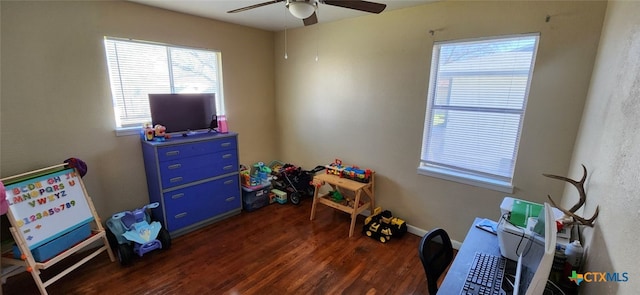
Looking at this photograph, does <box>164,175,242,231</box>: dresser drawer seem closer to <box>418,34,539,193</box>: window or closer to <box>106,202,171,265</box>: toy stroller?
<box>106,202,171,265</box>: toy stroller

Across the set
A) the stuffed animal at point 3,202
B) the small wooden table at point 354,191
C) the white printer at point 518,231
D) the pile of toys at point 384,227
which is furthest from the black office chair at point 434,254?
the stuffed animal at point 3,202

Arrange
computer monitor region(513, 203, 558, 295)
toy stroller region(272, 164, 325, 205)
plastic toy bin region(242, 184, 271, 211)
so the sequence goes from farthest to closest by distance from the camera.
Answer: toy stroller region(272, 164, 325, 205), plastic toy bin region(242, 184, 271, 211), computer monitor region(513, 203, 558, 295)

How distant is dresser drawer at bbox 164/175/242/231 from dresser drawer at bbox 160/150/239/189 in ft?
0.33

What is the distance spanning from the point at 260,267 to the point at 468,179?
2148 millimetres

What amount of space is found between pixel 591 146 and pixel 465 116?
1034 millimetres

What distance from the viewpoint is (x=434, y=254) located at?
1.50m

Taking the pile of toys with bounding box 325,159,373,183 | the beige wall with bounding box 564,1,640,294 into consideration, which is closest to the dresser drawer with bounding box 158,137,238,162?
the pile of toys with bounding box 325,159,373,183

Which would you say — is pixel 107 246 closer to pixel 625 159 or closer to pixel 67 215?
pixel 67 215

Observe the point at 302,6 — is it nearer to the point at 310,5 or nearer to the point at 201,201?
the point at 310,5

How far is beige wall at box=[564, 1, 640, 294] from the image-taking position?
0.89m

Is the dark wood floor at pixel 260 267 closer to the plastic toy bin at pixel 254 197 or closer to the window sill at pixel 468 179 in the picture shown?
the plastic toy bin at pixel 254 197

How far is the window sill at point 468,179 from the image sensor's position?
2410 millimetres

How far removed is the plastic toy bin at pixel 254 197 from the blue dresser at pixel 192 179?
0.48 feet

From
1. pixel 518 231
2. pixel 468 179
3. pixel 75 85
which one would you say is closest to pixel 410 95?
pixel 468 179
